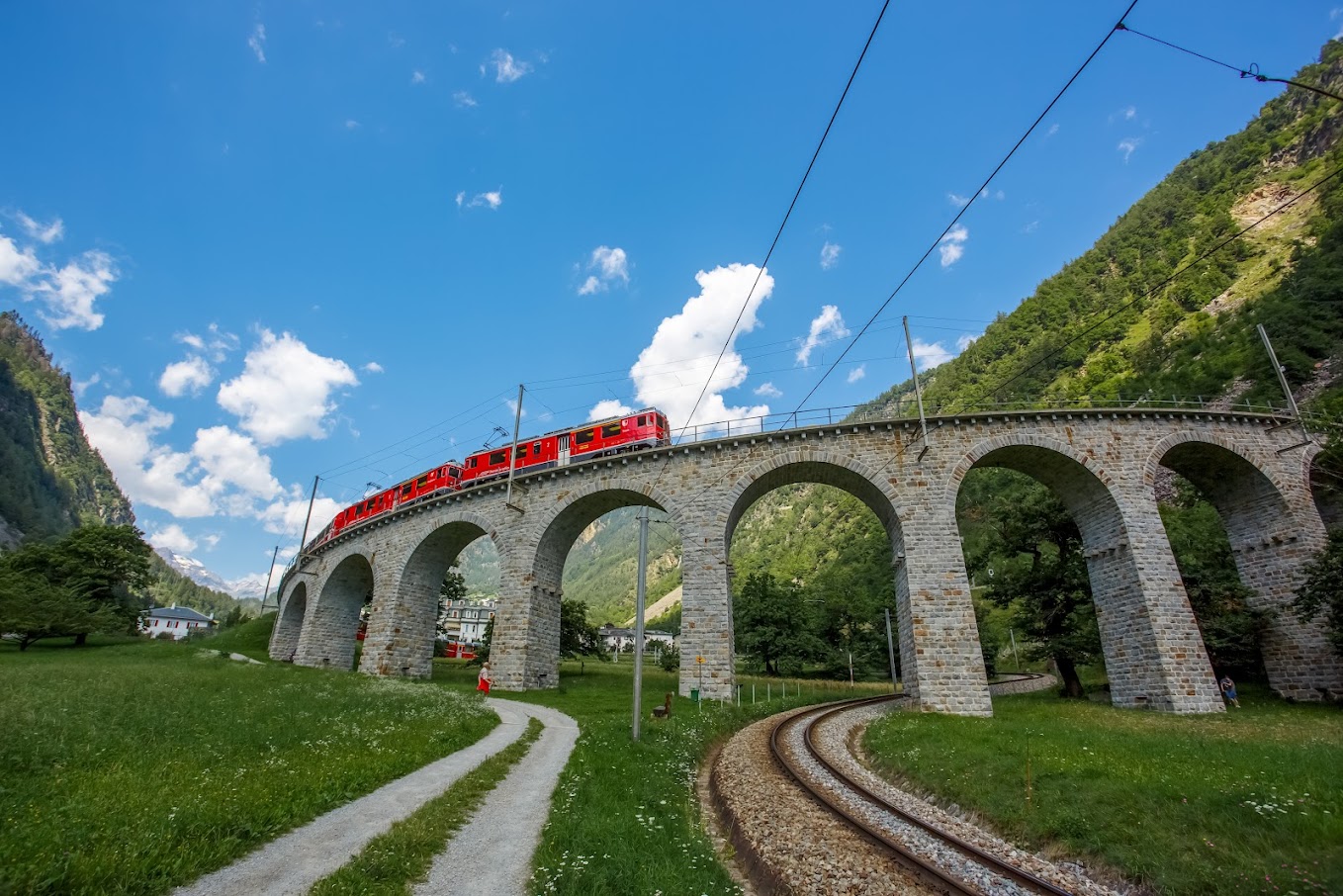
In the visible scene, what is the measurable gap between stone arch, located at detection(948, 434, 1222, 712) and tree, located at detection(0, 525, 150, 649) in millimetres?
46044

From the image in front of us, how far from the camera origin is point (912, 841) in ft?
27.0

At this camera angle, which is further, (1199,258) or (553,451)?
(553,451)

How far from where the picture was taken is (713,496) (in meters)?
25.4

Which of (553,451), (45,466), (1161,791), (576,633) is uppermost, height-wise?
(45,466)

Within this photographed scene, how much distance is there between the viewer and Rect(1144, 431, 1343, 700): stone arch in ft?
71.3

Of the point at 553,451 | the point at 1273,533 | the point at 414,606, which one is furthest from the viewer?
the point at 414,606

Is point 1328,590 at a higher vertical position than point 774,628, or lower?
higher

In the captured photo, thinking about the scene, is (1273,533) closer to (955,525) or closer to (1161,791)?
(955,525)

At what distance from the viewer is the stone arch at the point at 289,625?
45050 millimetres

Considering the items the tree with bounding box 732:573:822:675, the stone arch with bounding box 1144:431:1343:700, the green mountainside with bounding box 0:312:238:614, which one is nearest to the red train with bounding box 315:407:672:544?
the tree with bounding box 732:573:822:675

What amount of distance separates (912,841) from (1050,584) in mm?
22056

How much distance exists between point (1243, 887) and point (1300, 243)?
81950mm

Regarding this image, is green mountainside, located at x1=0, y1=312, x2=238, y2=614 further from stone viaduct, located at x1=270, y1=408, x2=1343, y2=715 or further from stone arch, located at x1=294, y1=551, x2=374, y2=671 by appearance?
stone viaduct, located at x1=270, y1=408, x2=1343, y2=715

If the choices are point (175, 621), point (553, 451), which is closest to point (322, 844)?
point (553, 451)
